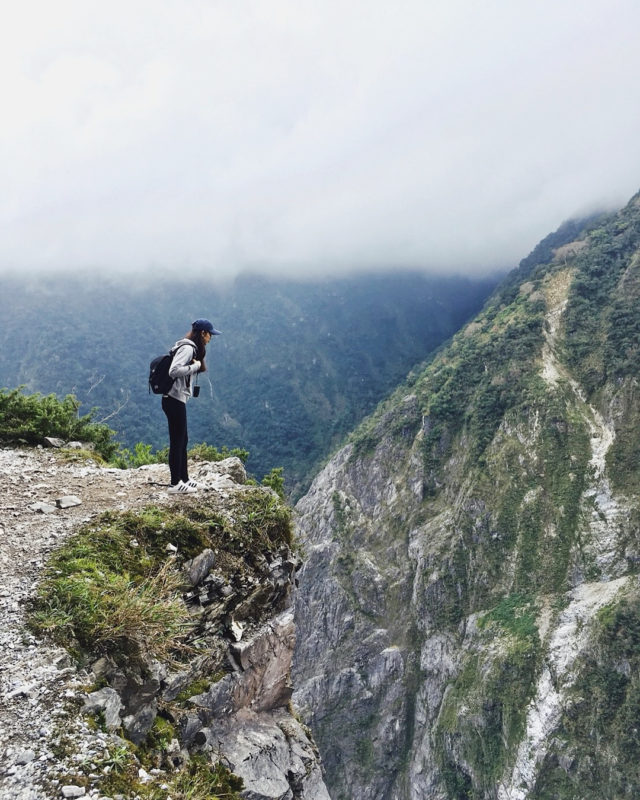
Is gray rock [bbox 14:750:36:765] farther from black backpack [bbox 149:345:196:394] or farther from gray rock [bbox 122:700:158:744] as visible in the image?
black backpack [bbox 149:345:196:394]

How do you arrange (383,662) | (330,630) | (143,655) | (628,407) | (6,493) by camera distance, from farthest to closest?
(330,630)
(383,662)
(628,407)
(6,493)
(143,655)

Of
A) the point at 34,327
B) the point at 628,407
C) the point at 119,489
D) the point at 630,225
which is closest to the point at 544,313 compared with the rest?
the point at 628,407

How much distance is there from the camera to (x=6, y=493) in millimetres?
9086

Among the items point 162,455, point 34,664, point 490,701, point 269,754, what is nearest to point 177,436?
point 34,664

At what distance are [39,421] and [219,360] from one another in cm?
15834

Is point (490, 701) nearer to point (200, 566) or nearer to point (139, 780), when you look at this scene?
point (200, 566)

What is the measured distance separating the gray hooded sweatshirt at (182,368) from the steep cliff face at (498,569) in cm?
6184

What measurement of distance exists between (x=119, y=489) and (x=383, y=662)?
325 ft

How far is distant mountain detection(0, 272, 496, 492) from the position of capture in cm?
13612

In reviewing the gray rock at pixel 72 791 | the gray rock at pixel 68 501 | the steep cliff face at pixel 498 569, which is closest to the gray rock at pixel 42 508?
the gray rock at pixel 68 501

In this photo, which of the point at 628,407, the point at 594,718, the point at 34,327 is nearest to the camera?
the point at 594,718

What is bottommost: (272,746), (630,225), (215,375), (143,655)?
(272,746)

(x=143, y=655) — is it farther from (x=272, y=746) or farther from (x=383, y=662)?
(x=383, y=662)

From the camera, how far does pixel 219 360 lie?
170000mm
